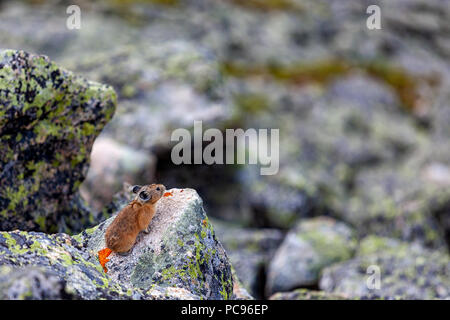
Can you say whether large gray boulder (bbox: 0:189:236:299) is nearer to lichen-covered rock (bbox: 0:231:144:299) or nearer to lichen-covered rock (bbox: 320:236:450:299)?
lichen-covered rock (bbox: 0:231:144:299)

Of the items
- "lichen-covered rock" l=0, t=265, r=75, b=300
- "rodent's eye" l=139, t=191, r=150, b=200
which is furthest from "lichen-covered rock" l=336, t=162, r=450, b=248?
"lichen-covered rock" l=0, t=265, r=75, b=300

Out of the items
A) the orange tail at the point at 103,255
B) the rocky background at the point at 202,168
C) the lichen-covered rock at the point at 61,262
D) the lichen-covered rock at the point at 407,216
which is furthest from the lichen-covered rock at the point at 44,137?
the lichen-covered rock at the point at 407,216

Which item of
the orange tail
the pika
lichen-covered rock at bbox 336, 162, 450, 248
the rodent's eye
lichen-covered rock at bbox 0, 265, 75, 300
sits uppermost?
lichen-covered rock at bbox 336, 162, 450, 248

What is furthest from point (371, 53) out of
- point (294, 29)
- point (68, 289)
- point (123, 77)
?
point (68, 289)

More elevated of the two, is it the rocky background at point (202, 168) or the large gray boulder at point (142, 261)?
the rocky background at point (202, 168)

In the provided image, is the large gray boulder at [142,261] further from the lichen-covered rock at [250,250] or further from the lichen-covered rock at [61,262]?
the lichen-covered rock at [250,250]
